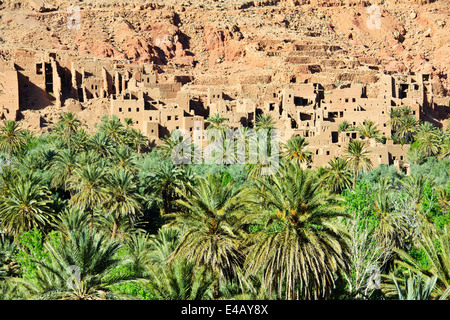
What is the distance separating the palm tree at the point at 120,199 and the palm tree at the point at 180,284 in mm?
12011

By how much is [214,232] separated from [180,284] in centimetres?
231

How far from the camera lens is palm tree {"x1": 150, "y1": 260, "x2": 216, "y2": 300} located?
14648 mm

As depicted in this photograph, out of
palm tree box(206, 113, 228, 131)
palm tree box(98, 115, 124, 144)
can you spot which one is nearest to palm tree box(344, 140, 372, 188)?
palm tree box(206, 113, 228, 131)

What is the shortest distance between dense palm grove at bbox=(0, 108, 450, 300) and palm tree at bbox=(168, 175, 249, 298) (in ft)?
0.13

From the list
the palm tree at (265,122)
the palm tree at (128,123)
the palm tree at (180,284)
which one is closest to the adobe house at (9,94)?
the palm tree at (128,123)

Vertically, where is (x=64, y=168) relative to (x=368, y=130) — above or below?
below

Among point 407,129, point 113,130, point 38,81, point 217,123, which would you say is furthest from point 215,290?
point 38,81

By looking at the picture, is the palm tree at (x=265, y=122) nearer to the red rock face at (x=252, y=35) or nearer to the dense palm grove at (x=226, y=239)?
the dense palm grove at (x=226, y=239)

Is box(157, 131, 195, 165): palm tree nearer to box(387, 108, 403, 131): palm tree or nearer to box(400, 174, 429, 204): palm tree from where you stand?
box(400, 174, 429, 204): palm tree

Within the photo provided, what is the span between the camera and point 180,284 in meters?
14.8

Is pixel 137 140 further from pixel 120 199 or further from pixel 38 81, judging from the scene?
pixel 120 199

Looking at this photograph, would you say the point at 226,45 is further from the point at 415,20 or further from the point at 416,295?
the point at 416,295

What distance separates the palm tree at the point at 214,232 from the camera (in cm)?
1602

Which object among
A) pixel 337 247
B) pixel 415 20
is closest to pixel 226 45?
pixel 415 20
